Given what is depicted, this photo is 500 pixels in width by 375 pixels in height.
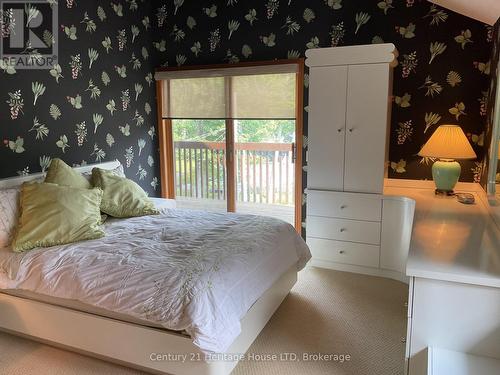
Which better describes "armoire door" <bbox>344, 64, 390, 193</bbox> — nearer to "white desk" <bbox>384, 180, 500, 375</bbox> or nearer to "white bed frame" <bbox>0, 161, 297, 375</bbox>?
"white bed frame" <bbox>0, 161, 297, 375</bbox>

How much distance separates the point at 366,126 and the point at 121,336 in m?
2.46

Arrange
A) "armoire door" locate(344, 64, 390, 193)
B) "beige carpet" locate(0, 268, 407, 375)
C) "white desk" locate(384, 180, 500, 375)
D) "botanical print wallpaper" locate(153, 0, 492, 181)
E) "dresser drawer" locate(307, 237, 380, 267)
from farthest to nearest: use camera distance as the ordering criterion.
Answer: "dresser drawer" locate(307, 237, 380, 267) < "botanical print wallpaper" locate(153, 0, 492, 181) < "armoire door" locate(344, 64, 390, 193) < "beige carpet" locate(0, 268, 407, 375) < "white desk" locate(384, 180, 500, 375)

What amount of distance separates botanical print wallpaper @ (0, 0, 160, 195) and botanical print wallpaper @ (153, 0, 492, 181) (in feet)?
2.49

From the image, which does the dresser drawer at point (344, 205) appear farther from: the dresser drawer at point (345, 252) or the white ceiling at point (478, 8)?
the white ceiling at point (478, 8)

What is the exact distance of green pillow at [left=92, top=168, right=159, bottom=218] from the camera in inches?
128

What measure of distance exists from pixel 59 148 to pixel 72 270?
1605mm

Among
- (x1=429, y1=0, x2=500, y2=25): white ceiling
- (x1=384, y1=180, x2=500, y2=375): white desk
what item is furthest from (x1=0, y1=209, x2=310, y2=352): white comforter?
(x1=429, y1=0, x2=500, y2=25): white ceiling

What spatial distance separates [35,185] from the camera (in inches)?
110

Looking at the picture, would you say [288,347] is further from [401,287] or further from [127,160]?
[127,160]

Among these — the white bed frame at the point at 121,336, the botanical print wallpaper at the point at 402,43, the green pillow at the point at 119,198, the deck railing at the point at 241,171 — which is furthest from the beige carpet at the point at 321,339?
the deck railing at the point at 241,171

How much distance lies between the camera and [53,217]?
8.77ft

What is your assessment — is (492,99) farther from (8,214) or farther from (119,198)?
(8,214)

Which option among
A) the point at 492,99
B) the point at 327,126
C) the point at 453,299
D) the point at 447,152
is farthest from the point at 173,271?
the point at 492,99

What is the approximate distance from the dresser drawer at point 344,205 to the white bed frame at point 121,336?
1.20 meters
